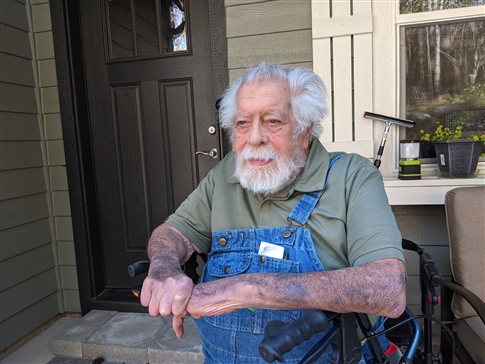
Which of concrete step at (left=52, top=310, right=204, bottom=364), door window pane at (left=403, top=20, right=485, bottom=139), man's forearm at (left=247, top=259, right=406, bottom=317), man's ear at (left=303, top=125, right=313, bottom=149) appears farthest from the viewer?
concrete step at (left=52, top=310, right=204, bottom=364)

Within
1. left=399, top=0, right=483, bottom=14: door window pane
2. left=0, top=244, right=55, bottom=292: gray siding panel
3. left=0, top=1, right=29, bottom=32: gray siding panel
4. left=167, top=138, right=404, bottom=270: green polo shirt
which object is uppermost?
left=0, top=1, right=29, bottom=32: gray siding panel

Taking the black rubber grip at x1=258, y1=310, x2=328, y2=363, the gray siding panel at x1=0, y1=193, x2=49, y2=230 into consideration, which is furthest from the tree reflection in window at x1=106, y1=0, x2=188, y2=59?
the black rubber grip at x1=258, y1=310, x2=328, y2=363

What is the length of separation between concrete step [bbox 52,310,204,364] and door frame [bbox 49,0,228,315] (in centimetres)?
16

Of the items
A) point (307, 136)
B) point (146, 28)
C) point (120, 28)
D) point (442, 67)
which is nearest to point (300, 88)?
point (307, 136)

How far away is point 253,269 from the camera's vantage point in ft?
3.57

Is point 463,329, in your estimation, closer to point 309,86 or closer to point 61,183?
point 309,86

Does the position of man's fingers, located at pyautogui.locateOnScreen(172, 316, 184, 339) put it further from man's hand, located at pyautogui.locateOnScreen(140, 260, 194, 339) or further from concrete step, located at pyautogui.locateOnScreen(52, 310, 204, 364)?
concrete step, located at pyautogui.locateOnScreen(52, 310, 204, 364)

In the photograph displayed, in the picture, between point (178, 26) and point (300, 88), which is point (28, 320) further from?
point (300, 88)

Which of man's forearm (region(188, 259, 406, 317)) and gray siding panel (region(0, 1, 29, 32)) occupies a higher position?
gray siding panel (region(0, 1, 29, 32))

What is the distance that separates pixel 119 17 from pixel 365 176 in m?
2.11

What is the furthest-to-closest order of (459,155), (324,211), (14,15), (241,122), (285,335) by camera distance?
(14,15)
(459,155)
(241,122)
(324,211)
(285,335)

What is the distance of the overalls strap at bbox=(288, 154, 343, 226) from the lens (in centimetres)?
109

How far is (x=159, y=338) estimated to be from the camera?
84.4 inches

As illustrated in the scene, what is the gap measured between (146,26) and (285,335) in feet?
7.42
